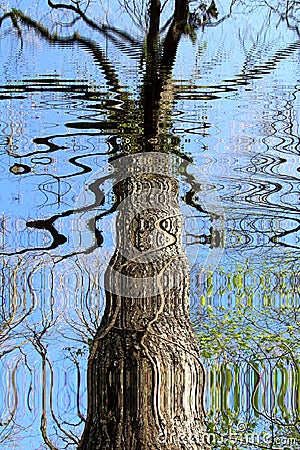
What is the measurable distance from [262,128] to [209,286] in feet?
7.51

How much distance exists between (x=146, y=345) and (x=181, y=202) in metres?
1.22

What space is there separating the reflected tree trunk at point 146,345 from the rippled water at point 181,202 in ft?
0.40

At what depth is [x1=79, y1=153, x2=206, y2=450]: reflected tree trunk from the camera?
5.93 ft

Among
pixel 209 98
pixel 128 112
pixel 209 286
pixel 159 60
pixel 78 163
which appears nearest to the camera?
pixel 209 286

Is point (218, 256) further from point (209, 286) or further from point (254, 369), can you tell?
point (254, 369)

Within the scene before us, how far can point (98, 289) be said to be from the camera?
2520 mm

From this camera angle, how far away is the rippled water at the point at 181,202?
234 centimetres

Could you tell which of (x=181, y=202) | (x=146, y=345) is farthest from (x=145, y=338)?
(x=181, y=202)

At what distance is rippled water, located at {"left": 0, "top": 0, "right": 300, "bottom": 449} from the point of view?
92.0 inches

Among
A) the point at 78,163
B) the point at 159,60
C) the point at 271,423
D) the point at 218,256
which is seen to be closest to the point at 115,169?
the point at 78,163

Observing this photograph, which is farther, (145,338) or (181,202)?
(181,202)

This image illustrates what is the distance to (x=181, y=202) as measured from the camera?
3.14m

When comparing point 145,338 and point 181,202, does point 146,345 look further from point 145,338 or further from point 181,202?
point 181,202

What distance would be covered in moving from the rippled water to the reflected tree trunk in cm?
12
